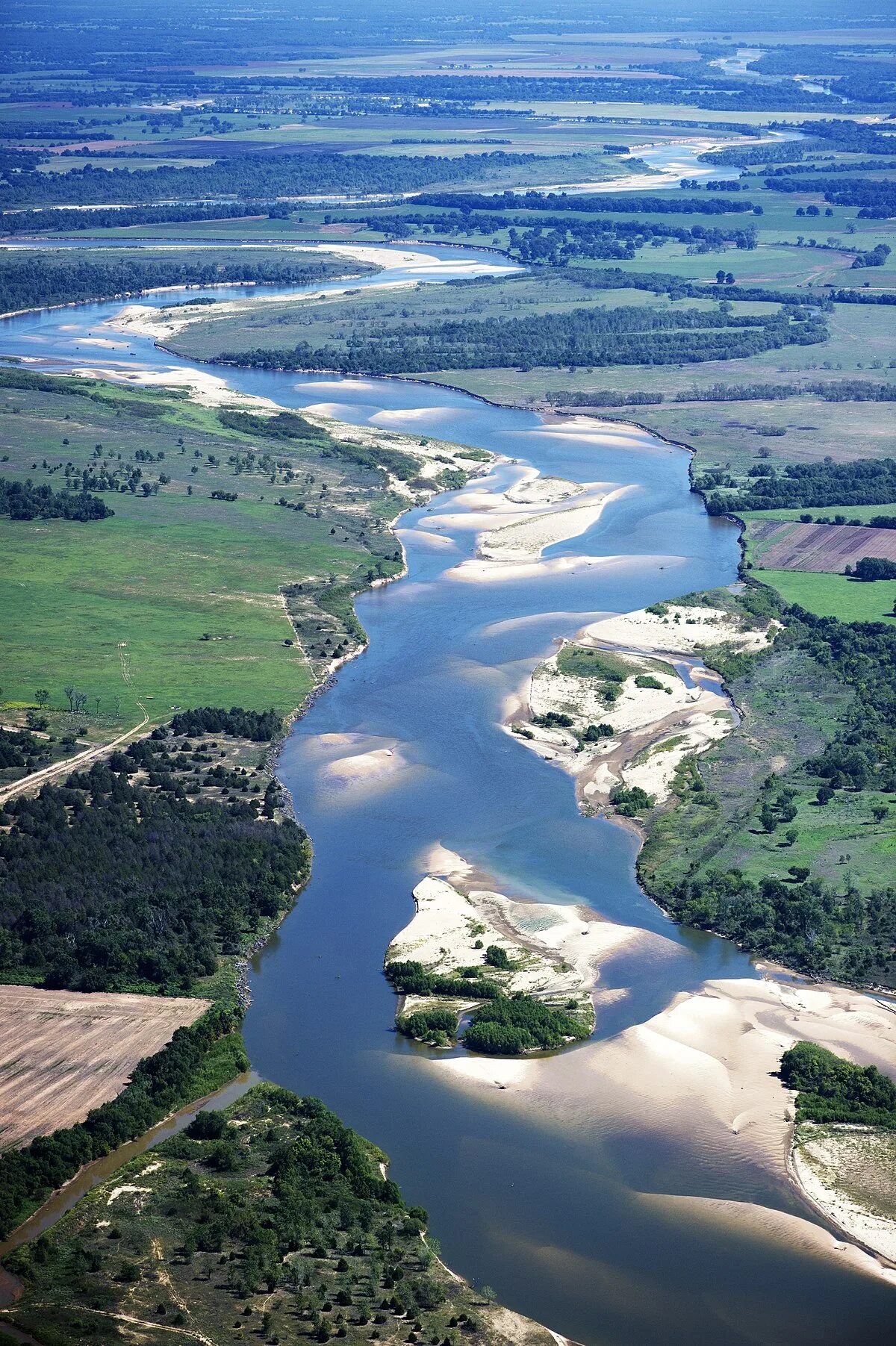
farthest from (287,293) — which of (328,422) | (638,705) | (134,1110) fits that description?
(134,1110)

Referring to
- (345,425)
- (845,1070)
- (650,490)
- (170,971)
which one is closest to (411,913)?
(170,971)

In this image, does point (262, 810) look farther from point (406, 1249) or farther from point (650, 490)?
point (650, 490)

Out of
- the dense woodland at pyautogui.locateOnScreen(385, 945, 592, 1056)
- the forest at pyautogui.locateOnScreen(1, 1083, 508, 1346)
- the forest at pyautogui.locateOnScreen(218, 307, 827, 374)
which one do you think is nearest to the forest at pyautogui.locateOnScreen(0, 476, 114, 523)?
the forest at pyautogui.locateOnScreen(218, 307, 827, 374)

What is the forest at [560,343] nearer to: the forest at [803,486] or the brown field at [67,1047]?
the forest at [803,486]

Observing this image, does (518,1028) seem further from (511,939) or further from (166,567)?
(166,567)

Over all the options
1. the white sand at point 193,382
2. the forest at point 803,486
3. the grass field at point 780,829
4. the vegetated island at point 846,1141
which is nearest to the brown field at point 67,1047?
the vegetated island at point 846,1141
